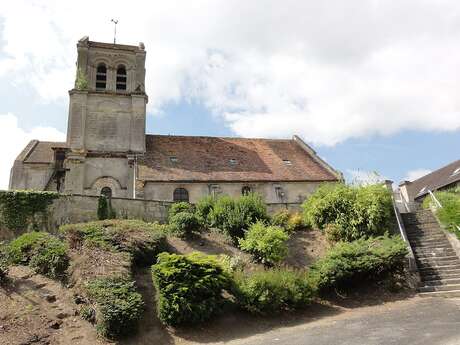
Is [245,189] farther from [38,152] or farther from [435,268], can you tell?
[38,152]

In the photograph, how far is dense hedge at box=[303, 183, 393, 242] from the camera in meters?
18.0

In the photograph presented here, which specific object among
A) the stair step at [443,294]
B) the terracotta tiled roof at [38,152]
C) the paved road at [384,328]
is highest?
the terracotta tiled roof at [38,152]

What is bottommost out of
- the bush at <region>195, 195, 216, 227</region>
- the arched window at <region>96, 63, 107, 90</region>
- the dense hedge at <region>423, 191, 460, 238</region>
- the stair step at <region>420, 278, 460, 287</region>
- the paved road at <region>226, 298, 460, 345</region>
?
the paved road at <region>226, 298, 460, 345</region>

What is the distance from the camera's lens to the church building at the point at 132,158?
979 inches

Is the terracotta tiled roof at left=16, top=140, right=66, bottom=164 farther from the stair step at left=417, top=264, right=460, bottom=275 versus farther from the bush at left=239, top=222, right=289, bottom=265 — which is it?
the stair step at left=417, top=264, right=460, bottom=275

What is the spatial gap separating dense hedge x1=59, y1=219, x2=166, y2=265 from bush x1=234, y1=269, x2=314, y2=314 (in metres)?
3.57

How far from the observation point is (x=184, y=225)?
17.7 meters

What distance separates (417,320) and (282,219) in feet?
30.4

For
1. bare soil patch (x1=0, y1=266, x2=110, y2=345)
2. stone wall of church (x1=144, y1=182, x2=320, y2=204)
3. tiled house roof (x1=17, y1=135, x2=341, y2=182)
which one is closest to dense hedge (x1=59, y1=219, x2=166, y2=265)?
bare soil patch (x1=0, y1=266, x2=110, y2=345)

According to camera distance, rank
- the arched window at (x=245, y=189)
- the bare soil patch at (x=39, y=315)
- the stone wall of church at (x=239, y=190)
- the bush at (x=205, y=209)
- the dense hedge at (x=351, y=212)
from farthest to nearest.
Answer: the arched window at (x=245, y=189) < the stone wall of church at (x=239, y=190) < the bush at (x=205, y=209) < the dense hedge at (x=351, y=212) < the bare soil patch at (x=39, y=315)

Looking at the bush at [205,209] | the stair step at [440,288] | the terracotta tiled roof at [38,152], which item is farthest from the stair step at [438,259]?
the terracotta tiled roof at [38,152]

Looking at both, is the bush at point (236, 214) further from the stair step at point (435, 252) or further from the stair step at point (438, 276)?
the stair step at point (438, 276)

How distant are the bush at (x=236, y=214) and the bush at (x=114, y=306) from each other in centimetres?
709

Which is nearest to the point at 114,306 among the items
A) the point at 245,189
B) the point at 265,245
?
the point at 265,245
